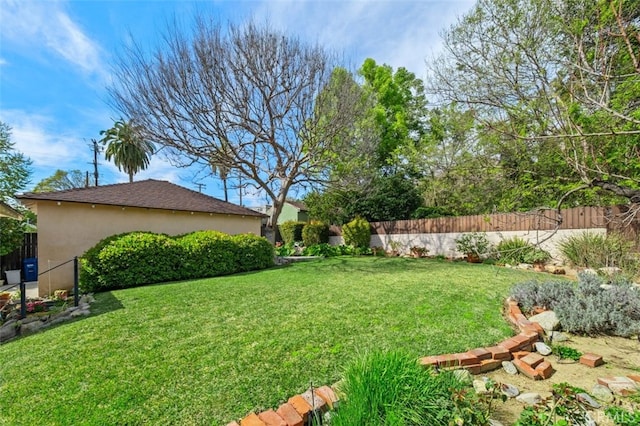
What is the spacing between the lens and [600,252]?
271 inches

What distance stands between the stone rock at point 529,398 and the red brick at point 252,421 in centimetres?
200

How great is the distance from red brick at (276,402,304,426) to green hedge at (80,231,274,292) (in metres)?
6.92

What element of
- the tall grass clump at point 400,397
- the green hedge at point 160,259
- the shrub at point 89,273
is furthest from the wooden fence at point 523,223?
the shrub at point 89,273

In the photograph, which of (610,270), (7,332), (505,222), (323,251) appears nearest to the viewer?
(7,332)

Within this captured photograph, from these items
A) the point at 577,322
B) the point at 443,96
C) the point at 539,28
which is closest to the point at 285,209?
the point at 443,96

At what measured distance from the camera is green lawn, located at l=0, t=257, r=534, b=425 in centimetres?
219

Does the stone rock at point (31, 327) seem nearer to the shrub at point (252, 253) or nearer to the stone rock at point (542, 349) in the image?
the shrub at point (252, 253)

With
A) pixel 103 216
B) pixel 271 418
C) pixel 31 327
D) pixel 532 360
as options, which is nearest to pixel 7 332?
pixel 31 327

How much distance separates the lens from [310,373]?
8.38 ft

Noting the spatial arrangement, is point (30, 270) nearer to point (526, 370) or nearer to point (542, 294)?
point (526, 370)

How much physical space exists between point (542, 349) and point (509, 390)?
1168mm

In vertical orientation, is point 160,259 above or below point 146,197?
below

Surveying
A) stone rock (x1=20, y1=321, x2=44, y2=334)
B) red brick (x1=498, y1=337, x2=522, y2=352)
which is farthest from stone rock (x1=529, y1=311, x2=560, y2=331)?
stone rock (x1=20, y1=321, x2=44, y2=334)

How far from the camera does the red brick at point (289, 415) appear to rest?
189cm
